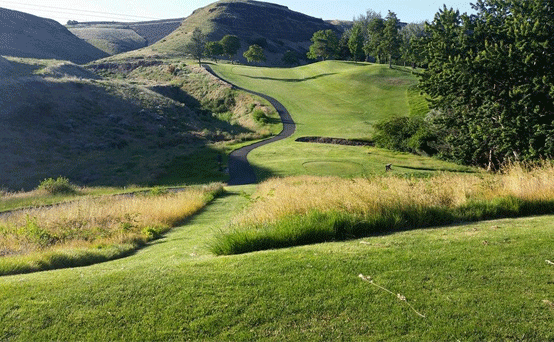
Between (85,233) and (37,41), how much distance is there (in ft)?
415

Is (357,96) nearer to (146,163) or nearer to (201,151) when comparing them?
(201,151)

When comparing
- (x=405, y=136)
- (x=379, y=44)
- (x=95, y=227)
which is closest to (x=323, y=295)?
(x=95, y=227)

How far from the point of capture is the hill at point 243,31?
478 feet

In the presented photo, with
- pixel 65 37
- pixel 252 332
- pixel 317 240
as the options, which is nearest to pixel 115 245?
pixel 317 240

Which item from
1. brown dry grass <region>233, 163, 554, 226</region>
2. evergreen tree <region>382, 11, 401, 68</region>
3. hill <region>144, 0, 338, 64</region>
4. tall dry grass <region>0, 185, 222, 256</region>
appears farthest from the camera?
hill <region>144, 0, 338, 64</region>

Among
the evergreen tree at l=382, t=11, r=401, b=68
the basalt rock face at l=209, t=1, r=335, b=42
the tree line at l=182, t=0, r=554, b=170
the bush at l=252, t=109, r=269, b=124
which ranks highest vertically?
the basalt rock face at l=209, t=1, r=335, b=42

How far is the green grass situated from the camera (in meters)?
4.51

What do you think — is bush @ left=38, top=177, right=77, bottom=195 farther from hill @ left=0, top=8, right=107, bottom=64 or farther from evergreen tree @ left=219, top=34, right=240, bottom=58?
evergreen tree @ left=219, top=34, right=240, bottom=58

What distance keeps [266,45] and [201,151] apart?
113863mm

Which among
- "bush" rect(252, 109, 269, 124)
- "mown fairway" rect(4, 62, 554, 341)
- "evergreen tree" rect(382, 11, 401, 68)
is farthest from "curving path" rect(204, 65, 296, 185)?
"evergreen tree" rect(382, 11, 401, 68)

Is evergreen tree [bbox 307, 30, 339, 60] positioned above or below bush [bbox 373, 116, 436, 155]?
above

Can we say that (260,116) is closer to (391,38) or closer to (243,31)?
(391,38)

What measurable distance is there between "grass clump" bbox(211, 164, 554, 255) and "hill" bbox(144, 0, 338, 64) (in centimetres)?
12570

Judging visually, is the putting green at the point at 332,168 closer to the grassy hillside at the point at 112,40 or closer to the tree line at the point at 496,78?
the tree line at the point at 496,78
